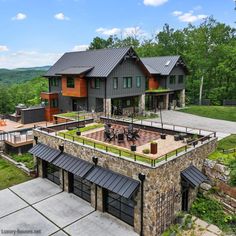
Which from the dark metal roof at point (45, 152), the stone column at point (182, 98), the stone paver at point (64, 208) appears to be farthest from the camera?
the stone column at point (182, 98)

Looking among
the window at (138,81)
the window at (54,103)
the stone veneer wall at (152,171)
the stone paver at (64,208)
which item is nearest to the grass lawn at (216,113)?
the window at (138,81)

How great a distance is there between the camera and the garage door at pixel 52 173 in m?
17.1

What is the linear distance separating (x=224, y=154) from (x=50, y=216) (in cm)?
1071

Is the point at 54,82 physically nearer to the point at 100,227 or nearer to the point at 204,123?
the point at 204,123

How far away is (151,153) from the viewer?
526 inches

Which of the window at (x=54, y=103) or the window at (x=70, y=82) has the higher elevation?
the window at (x=70, y=82)

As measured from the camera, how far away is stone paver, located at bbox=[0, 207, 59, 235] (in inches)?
475

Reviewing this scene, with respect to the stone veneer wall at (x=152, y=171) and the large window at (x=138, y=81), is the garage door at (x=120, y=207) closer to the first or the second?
the stone veneer wall at (x=152, y=171)

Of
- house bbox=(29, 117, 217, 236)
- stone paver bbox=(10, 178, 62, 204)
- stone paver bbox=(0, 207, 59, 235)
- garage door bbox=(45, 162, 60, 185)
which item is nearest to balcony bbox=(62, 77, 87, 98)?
house bbox=(29, 117, 217, 236)

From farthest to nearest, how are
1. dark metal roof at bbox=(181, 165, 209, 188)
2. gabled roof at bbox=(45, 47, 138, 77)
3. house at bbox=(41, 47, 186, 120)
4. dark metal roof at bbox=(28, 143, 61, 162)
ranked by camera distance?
house at bbox=(41, 47, 186, 120)
gabled roof at bbox=(45, 47, 138, 77)
dark metal roof at bbox=(28, 143, 61, 162)
dark metal roof at bbox=(181, 165, 209, 188)

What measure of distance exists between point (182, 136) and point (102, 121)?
28.0 ft

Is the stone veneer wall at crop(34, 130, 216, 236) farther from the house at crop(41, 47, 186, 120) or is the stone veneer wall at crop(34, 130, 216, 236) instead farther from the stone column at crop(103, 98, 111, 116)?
the house at crop(41, 47, 186, 120)

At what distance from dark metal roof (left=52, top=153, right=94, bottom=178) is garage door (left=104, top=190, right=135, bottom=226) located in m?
1.62

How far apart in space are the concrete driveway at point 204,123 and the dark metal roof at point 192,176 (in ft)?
27.7
